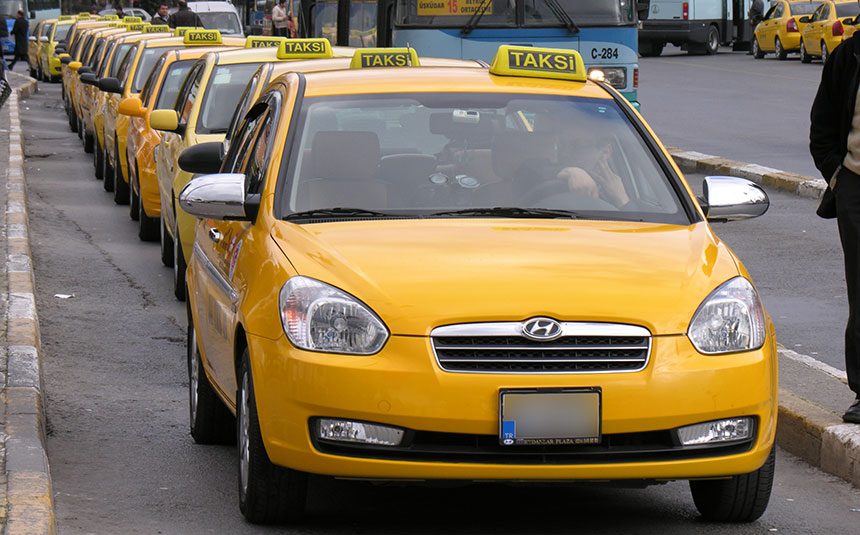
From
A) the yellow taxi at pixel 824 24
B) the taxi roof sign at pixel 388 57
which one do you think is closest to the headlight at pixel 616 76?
the taxi roof sign at pixel 388 57

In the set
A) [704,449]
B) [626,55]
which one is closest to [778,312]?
[704,449]

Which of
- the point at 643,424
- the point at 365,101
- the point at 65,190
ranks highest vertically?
the point at 365,101

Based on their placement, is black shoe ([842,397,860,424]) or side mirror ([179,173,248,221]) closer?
side mirror ([179,173,248,221])

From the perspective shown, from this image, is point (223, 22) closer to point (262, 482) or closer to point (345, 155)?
point (345, 155)

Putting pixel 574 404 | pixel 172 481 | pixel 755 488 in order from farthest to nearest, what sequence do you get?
pixel 172 481 < pixel 755 488 < pixel 574 404

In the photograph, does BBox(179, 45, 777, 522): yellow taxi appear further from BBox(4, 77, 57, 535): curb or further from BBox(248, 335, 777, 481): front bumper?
BBox(4, 77, 57, 535): curb

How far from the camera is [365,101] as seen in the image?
6844mm

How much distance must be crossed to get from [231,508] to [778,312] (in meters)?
5.26

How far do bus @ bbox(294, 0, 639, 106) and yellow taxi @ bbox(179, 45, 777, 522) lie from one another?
1148cm

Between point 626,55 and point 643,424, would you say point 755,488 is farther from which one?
point 626,55

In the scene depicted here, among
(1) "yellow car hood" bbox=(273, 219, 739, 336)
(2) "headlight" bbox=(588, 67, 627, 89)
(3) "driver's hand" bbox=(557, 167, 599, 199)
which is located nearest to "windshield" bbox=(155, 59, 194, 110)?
(2) "headlight" bbox=(588, 67, 627, 89)

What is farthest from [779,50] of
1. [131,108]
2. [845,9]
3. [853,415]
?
[853,415]

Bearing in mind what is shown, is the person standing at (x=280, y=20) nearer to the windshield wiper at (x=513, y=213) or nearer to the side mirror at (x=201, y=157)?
the side mirror at (x=201, y=157)

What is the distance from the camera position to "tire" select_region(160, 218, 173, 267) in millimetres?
13312
